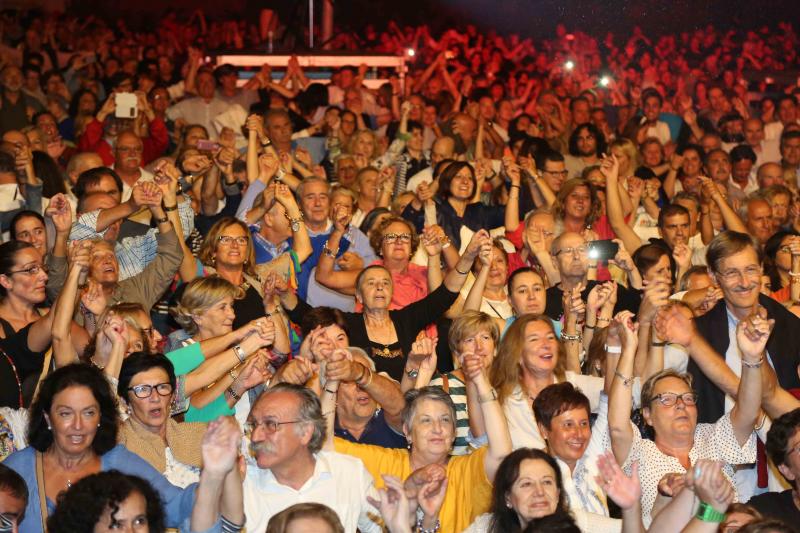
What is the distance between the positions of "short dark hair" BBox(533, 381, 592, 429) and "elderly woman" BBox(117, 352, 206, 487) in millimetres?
1266

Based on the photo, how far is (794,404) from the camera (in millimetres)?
5203

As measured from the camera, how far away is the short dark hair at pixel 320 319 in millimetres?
5777

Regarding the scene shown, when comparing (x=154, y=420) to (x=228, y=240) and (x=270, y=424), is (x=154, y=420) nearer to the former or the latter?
(x=270, y=424)

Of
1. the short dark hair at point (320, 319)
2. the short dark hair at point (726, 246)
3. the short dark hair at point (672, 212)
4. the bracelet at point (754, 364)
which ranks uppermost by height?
the short dark hair at point (672, 212)

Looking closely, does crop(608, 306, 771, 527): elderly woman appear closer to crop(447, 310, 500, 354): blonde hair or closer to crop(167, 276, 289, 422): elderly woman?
crop(447, 310, 500, 354): blonde hair

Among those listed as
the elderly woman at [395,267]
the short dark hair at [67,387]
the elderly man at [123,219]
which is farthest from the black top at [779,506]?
the elderly man at [123,219]

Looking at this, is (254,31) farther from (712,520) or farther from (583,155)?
(712,520)

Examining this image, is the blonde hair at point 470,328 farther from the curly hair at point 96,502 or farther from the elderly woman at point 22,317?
the curly hair at point 96,502

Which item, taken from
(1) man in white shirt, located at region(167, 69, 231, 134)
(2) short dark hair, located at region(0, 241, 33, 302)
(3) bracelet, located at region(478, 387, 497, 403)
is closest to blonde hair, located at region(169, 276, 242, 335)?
(2) short dark hair, located at region(0, 241, 33, 302)

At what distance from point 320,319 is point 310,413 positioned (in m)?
1.34

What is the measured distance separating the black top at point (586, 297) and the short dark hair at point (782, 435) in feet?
6.33

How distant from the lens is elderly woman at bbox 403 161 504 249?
7969 millimetres

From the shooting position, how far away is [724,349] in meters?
5.79

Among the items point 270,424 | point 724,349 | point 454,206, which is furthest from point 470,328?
point 454,206
